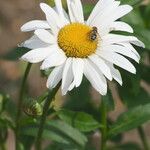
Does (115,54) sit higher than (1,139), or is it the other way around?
(115,54)

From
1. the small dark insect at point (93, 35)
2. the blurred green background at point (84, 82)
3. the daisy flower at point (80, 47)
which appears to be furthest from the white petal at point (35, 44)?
the blurred green background at point (84, 82)

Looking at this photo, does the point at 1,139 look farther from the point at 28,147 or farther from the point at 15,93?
the point at 15,93

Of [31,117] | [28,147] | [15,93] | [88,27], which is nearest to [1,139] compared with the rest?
[31,117]

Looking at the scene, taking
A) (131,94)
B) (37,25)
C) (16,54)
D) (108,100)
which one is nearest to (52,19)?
(37,25)

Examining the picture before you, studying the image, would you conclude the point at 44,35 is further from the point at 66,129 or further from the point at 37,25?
the point at 66,129

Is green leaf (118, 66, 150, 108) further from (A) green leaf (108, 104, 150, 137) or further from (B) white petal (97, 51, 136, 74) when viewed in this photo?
(B) white petal (97, 51, 136, 74)

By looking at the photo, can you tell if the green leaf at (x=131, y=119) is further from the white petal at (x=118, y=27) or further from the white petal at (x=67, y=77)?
the white petal at (x=67, y=77)
